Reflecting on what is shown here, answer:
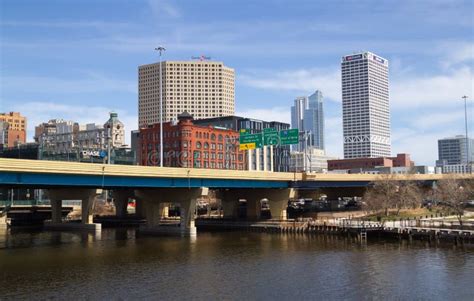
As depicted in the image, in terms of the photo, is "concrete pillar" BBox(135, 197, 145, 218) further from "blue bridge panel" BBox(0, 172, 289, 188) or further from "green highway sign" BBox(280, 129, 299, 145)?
"green highway sign" BBox(280, 129, 299, 145)

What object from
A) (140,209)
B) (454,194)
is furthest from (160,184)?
(454,194)

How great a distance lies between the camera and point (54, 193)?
115000 mm

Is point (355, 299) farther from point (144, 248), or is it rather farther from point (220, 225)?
point (220, 225)

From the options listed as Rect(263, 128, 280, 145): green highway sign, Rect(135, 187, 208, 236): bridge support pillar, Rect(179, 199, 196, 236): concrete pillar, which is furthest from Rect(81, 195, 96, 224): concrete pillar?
Rect(263, 128, 280, 145): green highway sign

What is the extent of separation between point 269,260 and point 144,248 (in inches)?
835

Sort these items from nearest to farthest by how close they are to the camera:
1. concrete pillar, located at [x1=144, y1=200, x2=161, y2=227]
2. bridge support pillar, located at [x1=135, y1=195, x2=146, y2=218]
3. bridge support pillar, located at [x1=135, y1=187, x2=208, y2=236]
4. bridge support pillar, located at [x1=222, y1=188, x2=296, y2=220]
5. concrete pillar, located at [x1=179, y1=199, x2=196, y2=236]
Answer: bridge support pillar, located at [x1=135, y1=187, x2=208, y2=236]
concrete pillar, located at [x1=179, y1=199, x2=196, y2=236]
concrete pillar, located at [x1=144, y1=200, x2=161, y2=227]
bridge support pillar, located at [x1=222, y1=188, x2=296, y2=220]
bridge support pillar, located at [x1=135, y1=195, x2=146, y2=218]

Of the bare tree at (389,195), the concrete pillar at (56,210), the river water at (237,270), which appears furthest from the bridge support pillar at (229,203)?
the river water at (237,270)

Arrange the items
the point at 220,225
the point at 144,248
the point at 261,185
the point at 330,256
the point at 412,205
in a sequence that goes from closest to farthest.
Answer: the point at 330,256
the point at 144,248
the point at 261,185
the point at 220,225
the point at 412,205

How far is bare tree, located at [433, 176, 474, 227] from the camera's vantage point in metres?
96.7

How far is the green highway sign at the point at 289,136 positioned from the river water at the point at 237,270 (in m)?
28.1

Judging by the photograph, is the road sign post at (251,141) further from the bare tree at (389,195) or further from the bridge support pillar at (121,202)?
the bridge support pillar at (121,202)

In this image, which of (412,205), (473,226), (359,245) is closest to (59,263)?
(359,245)

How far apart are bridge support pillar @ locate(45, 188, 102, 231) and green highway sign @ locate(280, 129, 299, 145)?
37.1m

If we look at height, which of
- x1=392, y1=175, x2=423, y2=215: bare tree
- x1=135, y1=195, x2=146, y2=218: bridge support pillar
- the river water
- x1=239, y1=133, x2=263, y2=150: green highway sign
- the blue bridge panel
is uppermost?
x1=239, y1=133, x2=263, y2=150: green highway sign
